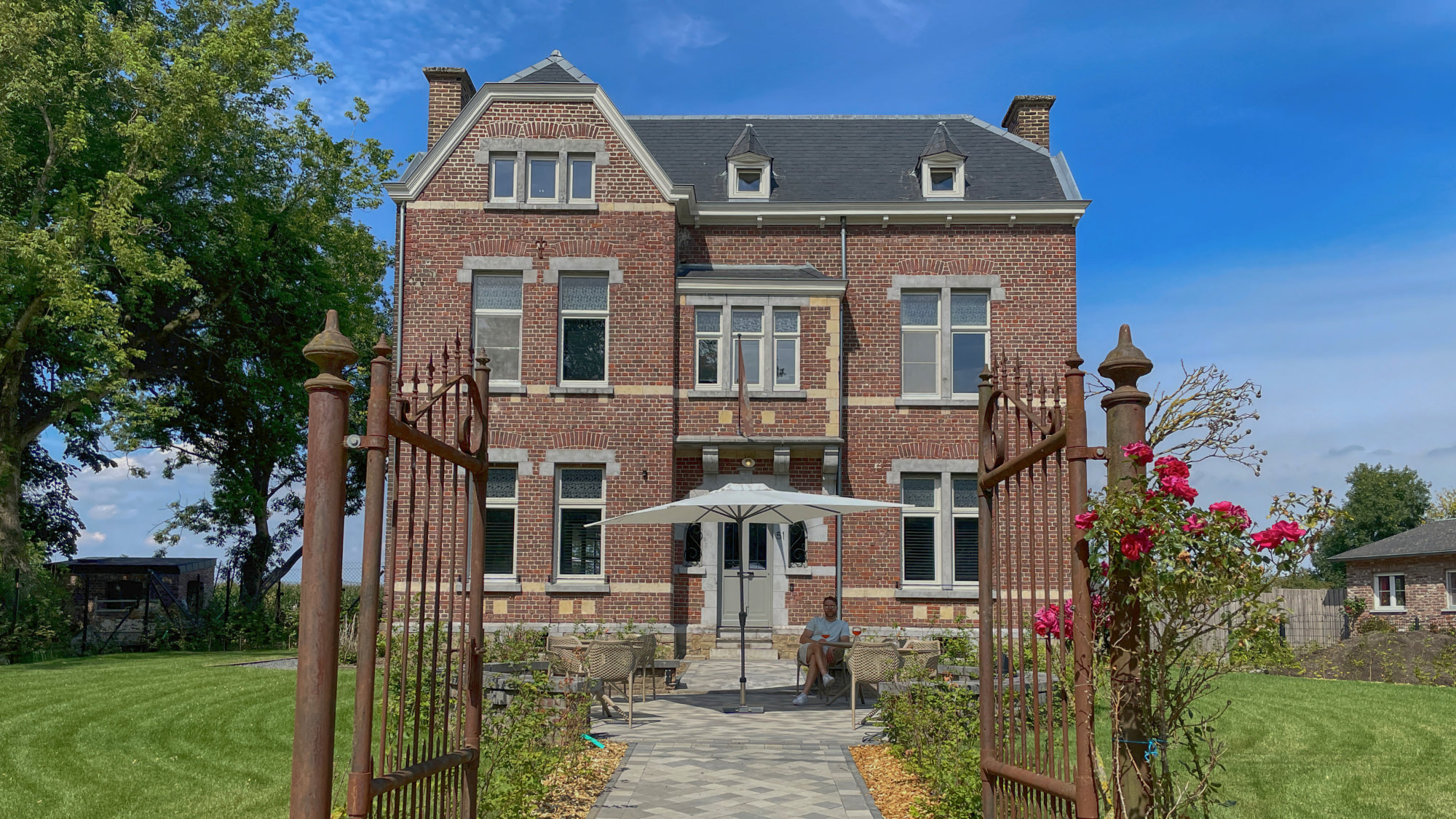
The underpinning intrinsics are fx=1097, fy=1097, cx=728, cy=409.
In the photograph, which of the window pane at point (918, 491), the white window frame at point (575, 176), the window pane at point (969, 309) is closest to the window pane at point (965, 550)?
the window pane at point (918, 491)

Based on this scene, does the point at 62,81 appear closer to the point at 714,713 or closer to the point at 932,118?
the point at 932,118

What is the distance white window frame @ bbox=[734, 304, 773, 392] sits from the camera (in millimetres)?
18953

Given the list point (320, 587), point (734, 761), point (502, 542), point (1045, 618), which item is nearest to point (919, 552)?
point (502, 542)

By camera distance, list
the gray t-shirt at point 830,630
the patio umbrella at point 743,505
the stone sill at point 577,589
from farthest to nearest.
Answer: the stone sill at point 577,589 → the gray t-shirt at point 830,630 → the patio umbrella at point 743,505

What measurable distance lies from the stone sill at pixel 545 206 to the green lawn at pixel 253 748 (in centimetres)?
818

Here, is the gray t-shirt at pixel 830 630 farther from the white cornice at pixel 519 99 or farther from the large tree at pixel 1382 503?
the large tree at pixel 1382 503

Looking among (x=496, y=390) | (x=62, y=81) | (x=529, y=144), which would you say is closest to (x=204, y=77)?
(x=62, y=81)

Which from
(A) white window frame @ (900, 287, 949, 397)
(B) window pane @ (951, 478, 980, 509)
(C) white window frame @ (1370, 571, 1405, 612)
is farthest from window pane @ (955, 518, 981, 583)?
(C) white window frame @ (1370, 571, 1405, 612)

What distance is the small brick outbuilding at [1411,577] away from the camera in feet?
105

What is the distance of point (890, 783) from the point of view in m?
8.23

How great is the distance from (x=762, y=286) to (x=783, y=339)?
1010 mm

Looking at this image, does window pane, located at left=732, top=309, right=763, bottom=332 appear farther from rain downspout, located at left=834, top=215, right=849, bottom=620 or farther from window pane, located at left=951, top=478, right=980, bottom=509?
window pane, located at left=951, top=478, right=980, bottom=509

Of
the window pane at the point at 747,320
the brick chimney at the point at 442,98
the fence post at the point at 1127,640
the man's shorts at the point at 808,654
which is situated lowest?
the man's shorts at the point at 808,654

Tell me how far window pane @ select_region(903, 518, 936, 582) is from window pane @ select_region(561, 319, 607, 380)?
241 inches
